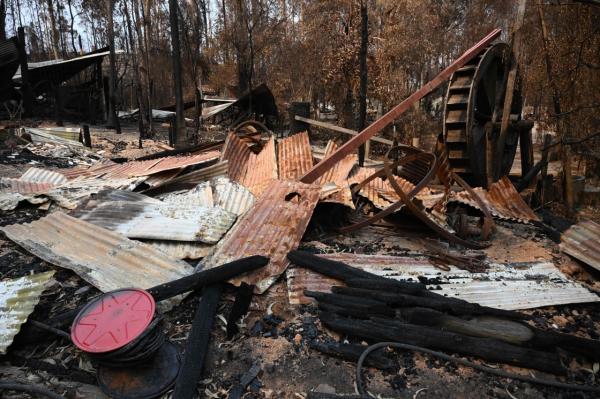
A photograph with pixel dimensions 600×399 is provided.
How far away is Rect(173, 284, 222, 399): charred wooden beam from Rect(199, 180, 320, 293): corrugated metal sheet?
32 centimetres

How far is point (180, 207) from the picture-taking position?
4.80 metres

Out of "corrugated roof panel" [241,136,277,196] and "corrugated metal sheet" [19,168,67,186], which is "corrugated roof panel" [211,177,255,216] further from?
"corrugated metal sheet" [19,168,67,186]

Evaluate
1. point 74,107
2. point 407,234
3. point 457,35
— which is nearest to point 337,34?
point 457,35

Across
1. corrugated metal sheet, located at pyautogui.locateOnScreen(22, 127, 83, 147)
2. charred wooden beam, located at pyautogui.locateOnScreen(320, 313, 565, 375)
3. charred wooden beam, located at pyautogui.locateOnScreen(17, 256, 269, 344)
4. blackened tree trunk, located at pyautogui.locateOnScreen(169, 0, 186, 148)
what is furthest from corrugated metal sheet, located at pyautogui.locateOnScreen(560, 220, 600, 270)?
corrugated metal sheet, located at pyautogui.locateOnScreen(22, 127, 83, 147)

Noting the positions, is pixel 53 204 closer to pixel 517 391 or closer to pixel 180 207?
pixel 180 207

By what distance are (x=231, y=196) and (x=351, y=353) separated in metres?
3.18

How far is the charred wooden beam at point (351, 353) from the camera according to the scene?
8.71ft

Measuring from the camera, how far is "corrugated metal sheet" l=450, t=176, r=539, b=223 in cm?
554

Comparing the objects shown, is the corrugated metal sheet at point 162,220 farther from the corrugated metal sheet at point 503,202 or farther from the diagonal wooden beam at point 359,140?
the corrugated metal sheet at point 503,202

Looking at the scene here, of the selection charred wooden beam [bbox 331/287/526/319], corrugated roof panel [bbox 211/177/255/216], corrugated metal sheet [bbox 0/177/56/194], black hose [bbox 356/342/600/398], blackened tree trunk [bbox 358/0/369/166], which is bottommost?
black hose [bbox 356/342/600/398]

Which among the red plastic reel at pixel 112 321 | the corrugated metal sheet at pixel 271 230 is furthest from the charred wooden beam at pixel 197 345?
the red plastic reel at pixel 112 321

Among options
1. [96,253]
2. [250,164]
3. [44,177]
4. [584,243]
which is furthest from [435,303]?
[44,177]

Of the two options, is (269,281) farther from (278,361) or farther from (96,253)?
(96,253)

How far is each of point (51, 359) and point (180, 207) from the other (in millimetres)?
2366
